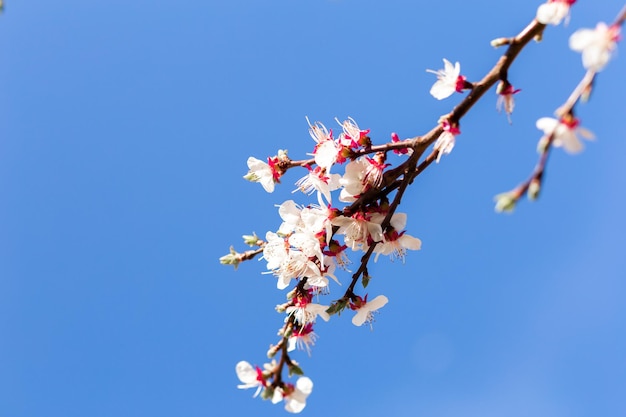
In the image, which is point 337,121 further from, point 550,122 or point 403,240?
point 550,122

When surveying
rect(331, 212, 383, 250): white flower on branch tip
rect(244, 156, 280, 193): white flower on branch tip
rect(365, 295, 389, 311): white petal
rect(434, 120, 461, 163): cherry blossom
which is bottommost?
rect(365, 295, 389, 311): white petal

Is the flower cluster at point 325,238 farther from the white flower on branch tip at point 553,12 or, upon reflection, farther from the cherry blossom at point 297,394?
the white flower on branch tip at point 553,12

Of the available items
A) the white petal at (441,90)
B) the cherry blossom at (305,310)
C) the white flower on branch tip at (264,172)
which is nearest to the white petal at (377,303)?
the cherry blossom at (305,310)

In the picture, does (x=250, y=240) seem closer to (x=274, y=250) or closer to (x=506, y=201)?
(x=274, y=250)

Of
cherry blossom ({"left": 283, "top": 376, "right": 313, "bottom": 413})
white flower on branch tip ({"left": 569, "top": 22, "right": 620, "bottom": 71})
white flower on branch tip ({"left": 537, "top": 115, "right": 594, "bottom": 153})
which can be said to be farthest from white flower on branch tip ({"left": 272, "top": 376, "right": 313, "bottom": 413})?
white flower on branch tip ({"left": 569, "top": 22, "right": 620, "bottom": 71})

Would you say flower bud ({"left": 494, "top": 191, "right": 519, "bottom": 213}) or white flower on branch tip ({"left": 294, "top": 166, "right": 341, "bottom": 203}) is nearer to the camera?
flower bud ({"left": 494, "top": 191, "right": 519, "bottom": 213})

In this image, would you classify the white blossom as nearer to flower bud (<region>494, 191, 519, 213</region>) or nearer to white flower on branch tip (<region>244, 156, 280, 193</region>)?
white flower on branch tip (<region>244, 156, 280, 193</region>)

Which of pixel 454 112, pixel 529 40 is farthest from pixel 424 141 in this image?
pixel 529 40
